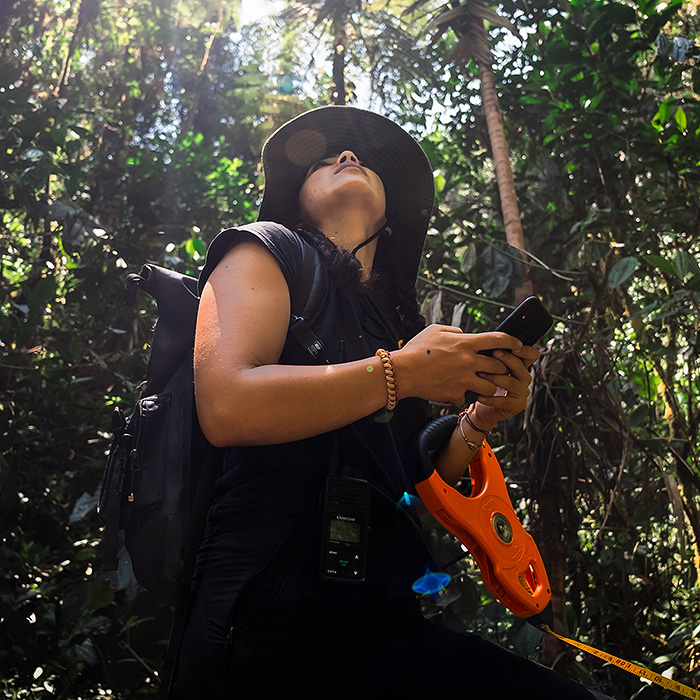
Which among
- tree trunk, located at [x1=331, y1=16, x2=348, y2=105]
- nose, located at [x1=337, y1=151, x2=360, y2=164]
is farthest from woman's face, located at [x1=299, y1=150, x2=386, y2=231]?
tree trunk, located at [x1=331, y1=16, x2=348, y2=105]

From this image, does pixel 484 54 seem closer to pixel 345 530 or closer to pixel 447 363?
pixel 447 363

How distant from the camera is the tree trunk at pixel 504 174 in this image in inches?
123

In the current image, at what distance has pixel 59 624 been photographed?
3342 mm

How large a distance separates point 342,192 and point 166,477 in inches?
35.1

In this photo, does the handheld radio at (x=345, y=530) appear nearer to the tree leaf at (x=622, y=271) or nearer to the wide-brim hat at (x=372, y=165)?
the wide-brim hat at (x=372, y=165)

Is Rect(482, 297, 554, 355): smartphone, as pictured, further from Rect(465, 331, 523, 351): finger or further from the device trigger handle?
the device trigger handle

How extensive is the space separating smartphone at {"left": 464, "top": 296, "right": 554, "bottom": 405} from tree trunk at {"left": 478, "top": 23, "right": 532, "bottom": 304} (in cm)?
177

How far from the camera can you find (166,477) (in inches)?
54.4

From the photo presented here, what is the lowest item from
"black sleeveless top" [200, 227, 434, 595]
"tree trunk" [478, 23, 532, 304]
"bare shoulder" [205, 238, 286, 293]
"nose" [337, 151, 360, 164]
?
"black sleeveless top" [200, 227, 434, 595]

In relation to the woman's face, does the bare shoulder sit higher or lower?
lower

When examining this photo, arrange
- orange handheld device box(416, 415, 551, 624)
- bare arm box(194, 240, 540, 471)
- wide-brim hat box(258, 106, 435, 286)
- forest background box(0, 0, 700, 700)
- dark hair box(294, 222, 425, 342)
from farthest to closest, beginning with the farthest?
forest background box(0, 0, 700, 700), wide-brim hat box(258, 106, 435, 286), dark hair box(294, 222, 425, 342), orange handheld device box(416, 415, 551, 624), bare arm box(194, 240, 540, 471)

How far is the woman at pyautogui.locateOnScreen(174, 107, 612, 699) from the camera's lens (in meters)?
1.17

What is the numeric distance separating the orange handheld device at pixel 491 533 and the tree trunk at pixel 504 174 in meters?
1.68

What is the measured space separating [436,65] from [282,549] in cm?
551
